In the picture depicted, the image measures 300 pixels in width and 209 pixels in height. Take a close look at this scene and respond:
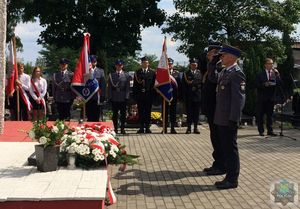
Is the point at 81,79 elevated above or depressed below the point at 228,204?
above

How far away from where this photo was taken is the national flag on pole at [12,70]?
12.0 m

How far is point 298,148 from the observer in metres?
10.4

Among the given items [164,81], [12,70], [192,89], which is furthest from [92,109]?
[192,89]

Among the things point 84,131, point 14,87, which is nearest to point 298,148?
point 84,131

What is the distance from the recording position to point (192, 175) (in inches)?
289

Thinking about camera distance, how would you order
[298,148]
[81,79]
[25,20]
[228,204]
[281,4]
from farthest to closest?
[25,20], [281,4], [81,79], [298,148], [228,204]

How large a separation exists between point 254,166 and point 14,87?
22.2ft

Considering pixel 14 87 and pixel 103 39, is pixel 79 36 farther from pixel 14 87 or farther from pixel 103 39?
pixel 14 87

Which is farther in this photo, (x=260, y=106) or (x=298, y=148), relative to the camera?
(x=260, y=106)

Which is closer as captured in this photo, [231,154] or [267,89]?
[231,154]

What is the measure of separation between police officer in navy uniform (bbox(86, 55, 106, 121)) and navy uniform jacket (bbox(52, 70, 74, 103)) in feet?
2.17

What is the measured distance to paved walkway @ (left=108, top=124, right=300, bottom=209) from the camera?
5.81 meters

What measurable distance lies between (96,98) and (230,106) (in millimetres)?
6126
